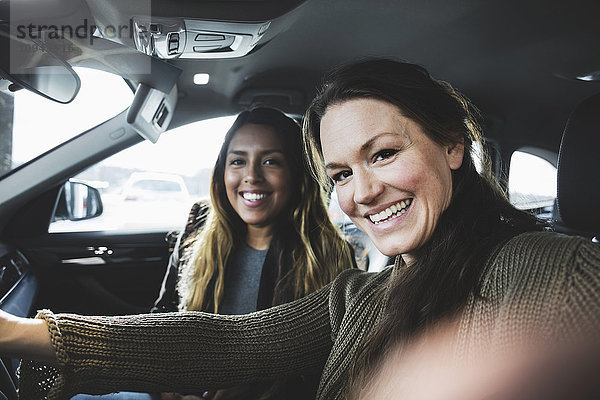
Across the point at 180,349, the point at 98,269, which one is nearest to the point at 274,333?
the point at 180,349

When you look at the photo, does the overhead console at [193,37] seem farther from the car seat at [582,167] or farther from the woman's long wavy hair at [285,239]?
the car seat at [582,167]

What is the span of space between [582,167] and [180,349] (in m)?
1.17

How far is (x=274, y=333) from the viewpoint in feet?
4.47

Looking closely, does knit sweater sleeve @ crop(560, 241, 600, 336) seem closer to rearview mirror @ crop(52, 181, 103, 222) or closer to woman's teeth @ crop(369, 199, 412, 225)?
woman's teeth @ crop(369, 199, 412, 225)

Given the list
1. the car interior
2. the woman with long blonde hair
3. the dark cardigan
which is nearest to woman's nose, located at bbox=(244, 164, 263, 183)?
the woman with long blonde hair

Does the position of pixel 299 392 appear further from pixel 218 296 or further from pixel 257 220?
pixel 257 220

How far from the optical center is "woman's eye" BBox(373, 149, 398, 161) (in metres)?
Answer: 1.12

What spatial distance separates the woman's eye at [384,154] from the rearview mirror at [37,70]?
43.6 inches

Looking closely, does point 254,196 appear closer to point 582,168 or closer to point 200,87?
point 200,87

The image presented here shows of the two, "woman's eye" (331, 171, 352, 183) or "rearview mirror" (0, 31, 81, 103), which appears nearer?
"woman's eye" (331, 171, 352, 183)

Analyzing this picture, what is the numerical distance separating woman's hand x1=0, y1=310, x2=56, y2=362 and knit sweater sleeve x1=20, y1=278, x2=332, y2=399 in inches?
0.7

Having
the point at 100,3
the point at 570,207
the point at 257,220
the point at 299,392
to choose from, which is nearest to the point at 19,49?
the point at 100,3

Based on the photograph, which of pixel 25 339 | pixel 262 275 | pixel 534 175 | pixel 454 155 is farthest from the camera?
pixel 534 175

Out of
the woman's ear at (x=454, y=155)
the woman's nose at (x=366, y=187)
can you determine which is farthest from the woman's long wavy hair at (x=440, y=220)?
the woman's nose at (x=366, y=187)
